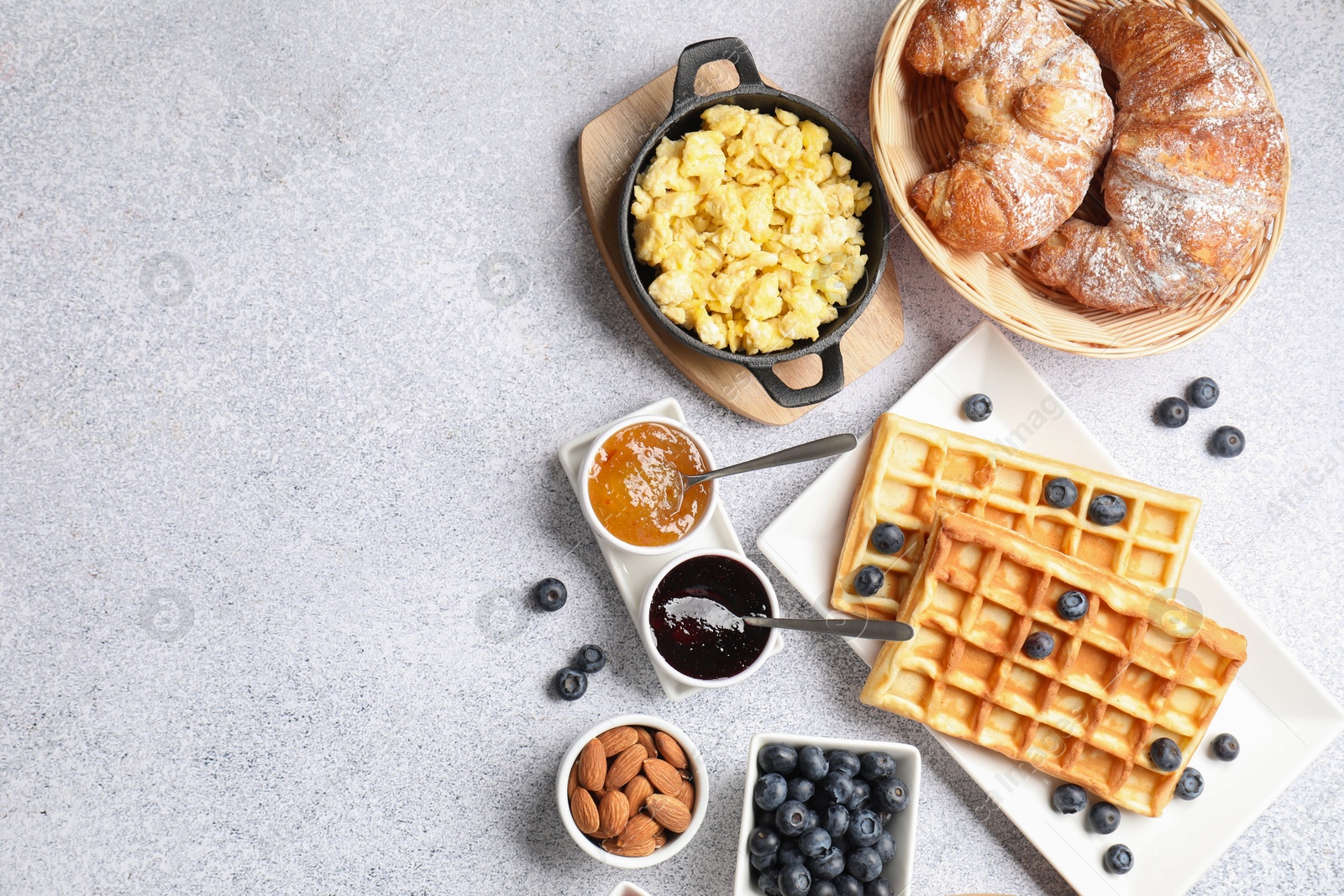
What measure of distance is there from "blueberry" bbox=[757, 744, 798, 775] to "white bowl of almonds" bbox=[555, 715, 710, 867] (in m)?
0.11

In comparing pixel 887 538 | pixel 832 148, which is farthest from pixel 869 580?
pixel 832 148

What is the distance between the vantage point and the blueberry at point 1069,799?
190 centimetres

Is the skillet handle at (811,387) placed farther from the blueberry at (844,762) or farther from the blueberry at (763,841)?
the blueberry at (763,841)

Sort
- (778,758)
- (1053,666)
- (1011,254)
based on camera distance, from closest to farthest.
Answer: (778,758), (1053,666), (1011,254)

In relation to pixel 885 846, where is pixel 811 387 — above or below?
above

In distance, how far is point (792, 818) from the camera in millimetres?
1731

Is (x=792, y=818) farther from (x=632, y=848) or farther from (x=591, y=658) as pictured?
(x=591, y=658)

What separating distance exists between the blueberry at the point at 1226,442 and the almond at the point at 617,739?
Answer: 140cm

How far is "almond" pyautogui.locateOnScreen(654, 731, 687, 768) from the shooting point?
5.89 feet

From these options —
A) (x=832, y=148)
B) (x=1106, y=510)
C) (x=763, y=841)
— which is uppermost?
(x=832, y=148)

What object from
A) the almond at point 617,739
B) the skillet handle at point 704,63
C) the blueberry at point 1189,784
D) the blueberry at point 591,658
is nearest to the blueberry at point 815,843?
the almond at point 617,739

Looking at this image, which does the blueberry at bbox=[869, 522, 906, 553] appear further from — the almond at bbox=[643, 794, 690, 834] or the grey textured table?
the almond at bbox=[643, 794, 690, 834]

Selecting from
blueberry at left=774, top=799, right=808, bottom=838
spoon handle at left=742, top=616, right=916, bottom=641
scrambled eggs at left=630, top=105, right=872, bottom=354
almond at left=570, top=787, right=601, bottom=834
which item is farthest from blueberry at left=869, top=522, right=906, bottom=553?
almond at left=570, top=787, right=601, bottom=834

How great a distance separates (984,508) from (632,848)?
934 millimetres
